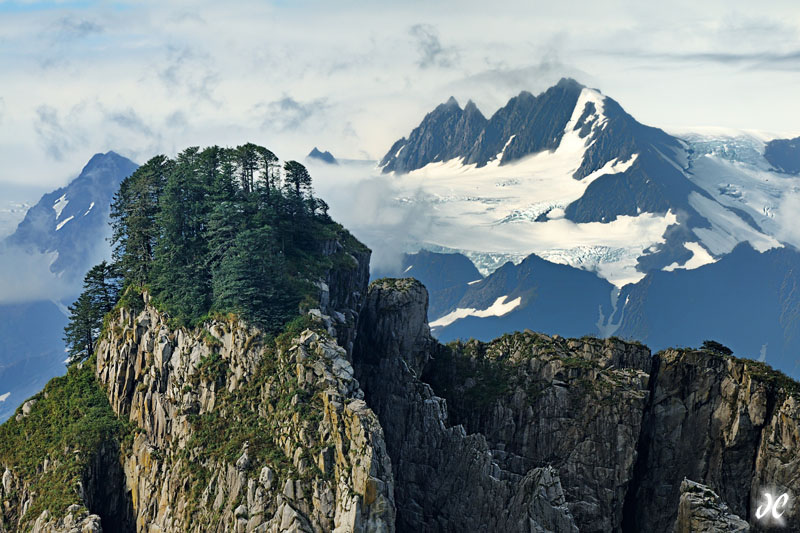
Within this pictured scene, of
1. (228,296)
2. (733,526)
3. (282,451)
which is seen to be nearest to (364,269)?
(228,296)

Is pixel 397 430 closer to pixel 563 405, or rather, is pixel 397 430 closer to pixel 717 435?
pixel 563 405

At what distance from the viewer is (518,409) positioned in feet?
451

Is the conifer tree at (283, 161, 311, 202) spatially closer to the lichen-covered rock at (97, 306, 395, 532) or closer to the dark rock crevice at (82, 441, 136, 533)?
the lichen-covered rock at (97, 306, 395, 532)

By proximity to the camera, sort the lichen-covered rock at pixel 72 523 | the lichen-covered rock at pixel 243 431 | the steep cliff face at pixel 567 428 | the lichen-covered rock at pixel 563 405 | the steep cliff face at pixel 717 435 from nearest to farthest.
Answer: the lichen-covered rock at pixel 243 431
the lichen-covered rock at pixel 72 523
the steep cliff face at pixel 717 435
the steep cliff face at pixel 567 428
the lichen-covered rock at pixel 563 405

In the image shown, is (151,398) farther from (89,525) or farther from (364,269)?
(364,269)

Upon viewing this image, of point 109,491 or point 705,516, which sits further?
point 109,491

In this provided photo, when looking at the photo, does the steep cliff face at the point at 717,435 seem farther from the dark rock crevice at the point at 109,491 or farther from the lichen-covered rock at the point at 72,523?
the lichen-covered rock at the point at 72,523

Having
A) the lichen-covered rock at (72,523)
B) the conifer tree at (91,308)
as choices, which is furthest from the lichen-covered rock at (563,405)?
the conifer tree at (91,308)

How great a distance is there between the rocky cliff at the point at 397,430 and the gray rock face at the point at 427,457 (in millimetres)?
208

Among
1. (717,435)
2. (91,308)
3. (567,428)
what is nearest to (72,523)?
(91,308)

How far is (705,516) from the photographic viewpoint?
10338 centimetres

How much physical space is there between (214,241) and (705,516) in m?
74.2

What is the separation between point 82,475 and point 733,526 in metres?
80.8

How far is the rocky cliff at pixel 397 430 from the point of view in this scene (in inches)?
4181
